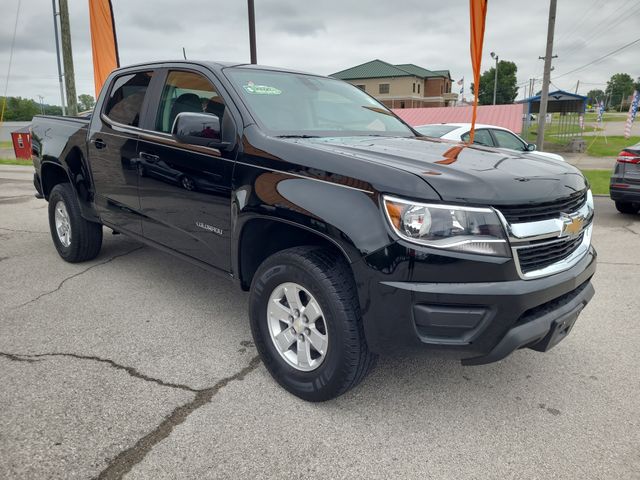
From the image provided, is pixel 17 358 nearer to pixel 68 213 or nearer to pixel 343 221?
pixel 68 213

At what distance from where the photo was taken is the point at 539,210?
7.61 feet

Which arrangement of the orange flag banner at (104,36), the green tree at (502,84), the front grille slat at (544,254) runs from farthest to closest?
the green tree at (502,84)
the orange flag banner at (104,36)
the front grille slat at (544,254)

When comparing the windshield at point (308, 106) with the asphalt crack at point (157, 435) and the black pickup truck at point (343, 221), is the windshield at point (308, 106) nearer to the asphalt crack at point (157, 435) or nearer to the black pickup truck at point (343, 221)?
the black pickup truck at point (343, 221)

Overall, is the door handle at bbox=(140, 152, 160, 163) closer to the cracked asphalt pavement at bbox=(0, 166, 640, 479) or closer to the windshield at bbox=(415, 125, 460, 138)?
the cracked asphalt pavement at bbox=(0, 166, 640, 479)

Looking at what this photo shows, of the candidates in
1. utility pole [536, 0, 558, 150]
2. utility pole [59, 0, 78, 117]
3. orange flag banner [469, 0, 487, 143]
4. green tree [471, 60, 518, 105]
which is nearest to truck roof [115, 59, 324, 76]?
orange flag banner [469, 0, 487, 143]

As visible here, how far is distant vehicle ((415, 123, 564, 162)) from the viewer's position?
24.4 ft

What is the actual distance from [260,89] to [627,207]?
7560 millimetres

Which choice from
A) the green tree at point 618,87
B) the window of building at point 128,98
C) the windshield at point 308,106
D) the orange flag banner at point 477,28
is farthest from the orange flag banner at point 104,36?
the green tree at point 618,87

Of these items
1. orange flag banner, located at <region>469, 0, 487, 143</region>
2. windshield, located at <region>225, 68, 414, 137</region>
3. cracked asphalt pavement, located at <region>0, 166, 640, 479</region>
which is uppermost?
orange flag banner, located at <region>469, 0, 487, 143</region>

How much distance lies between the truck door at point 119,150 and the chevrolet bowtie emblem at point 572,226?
298 centimetres

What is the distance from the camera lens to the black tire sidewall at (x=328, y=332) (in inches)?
93.7

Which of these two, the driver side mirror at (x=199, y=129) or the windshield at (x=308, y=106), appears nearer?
the driver side mirror at (x=199, y=129)

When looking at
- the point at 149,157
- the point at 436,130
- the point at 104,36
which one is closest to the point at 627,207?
the point at 436,130

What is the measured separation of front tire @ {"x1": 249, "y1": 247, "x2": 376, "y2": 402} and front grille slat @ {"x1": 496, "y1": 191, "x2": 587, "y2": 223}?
787 mm
